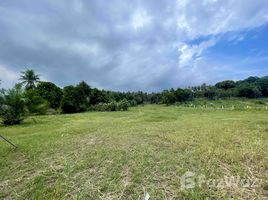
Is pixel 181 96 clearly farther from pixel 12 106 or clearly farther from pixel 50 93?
pixel 12 106

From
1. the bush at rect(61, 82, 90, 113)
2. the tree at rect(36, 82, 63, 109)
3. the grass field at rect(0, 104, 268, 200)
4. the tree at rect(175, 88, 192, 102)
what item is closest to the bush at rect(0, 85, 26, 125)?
the grass field at rect(0, 104, 268, 200)

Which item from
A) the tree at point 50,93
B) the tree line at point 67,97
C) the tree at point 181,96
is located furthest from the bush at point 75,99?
the tree at point 181,96

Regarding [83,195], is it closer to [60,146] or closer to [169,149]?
[169,149]

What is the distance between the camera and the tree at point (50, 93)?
33.5 metres

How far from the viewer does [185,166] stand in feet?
12.0

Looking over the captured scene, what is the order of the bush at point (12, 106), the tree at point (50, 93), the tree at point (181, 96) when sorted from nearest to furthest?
the bush at point (12, 106) < the tree at point (50, 93) < the tree at point (181, 96)

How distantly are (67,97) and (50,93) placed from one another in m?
5.12

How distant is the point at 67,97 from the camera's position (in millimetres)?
31625

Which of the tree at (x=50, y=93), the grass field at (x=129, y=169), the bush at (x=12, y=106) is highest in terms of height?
the tree at (x=50, y=93)

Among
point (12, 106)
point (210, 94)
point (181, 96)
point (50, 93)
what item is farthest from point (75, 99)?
point (210, 94)

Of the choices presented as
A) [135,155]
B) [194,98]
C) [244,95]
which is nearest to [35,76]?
[135,155]

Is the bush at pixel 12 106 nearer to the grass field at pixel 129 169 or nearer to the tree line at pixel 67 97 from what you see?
the tree line at pixel 67 97

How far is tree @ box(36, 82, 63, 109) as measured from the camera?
3353cm

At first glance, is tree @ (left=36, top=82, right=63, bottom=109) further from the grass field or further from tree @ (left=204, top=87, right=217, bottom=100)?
tree @ (left=204, top=87, right=217, bottom=100)
